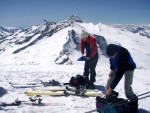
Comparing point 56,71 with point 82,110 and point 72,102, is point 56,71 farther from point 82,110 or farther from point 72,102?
point 82,110

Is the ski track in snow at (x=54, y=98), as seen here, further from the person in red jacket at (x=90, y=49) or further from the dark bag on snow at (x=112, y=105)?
the dark bag on snow at (x=112, y=105)

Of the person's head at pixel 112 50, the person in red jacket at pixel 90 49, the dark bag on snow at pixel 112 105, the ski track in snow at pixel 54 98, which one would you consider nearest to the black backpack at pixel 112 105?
the dark bag on snow at pixel 112 105

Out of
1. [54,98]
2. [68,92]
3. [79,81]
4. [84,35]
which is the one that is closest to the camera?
[54,98]

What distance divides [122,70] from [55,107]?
348 cm

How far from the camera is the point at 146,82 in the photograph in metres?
16.5

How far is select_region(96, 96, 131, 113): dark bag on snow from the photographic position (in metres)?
9.03

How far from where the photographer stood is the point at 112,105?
905cm

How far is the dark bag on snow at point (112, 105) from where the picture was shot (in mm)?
9031

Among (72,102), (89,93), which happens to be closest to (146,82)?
(89,93)

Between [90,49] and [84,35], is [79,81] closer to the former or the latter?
[90,49]

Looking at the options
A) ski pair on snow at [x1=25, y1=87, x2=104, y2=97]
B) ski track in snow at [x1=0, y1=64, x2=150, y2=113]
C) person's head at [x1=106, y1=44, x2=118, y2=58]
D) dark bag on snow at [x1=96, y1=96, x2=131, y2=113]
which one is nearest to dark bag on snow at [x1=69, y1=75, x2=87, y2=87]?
ski pair on snow at [x1=25, y1=87, x2=104, y2=97]

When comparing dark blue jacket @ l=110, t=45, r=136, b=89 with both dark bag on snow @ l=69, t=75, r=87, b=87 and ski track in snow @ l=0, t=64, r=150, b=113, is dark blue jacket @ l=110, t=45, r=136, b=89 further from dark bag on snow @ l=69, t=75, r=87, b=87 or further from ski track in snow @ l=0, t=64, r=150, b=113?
dark bag on snow @ l=69, t=75, r=87, b=87

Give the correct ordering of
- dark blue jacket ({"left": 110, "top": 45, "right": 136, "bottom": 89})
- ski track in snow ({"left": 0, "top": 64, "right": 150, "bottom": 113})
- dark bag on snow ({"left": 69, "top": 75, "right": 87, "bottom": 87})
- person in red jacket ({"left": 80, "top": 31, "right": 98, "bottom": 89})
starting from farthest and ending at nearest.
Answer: person in red jacket ({"left": 80, "top": 31, "right": 98, "bottom": 89}) < dark bag on snow ({"left": 69, "top": 75, "right": 87, "bottom": 87}) < ski track in snow ({"left": 0, "top": 64, "right": 150, "bottom": 113}) < dark blue jacket ({"left": 110, "top": 45, "right": 136, "bottom": 89})

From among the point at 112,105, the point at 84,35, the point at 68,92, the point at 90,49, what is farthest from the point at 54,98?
the point at 112,105
